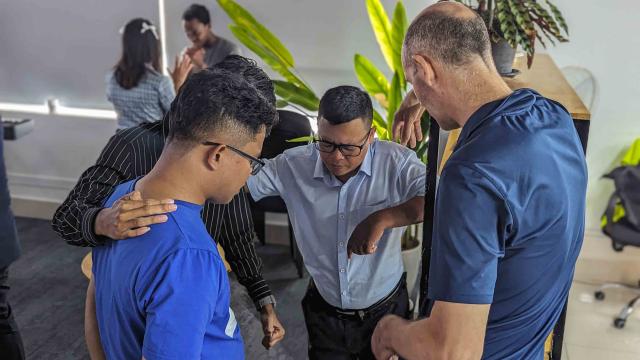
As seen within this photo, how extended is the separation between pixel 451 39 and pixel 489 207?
0.38 metres

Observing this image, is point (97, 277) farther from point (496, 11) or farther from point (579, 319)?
point (579, 319)

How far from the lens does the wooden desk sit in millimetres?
1500

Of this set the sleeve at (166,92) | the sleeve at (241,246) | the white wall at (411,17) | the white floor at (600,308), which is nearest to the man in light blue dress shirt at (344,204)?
the sleeve at (241,246)

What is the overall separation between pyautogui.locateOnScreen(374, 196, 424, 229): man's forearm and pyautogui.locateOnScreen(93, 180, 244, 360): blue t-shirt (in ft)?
2.04

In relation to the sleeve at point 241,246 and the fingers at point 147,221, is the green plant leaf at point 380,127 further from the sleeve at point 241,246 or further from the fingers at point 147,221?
the fingers at point 147,221

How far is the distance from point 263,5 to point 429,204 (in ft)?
8.54

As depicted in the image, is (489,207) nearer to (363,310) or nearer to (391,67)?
(363,310)

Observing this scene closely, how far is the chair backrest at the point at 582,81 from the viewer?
3459 mm

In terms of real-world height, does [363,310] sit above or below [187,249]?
below

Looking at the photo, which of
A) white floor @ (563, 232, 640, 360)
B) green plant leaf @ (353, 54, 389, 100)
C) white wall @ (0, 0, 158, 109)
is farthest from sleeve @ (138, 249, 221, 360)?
white wall @ (0, 0, 158, 109)

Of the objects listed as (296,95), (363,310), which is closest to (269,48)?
(296,95)

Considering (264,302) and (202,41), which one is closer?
(264,302)

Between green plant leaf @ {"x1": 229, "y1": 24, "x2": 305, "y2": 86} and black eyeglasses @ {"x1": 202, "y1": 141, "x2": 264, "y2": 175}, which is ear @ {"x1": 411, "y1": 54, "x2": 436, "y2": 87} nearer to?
black eyeglasses @ {"x1": 202, "y1": 141, "x2": 264, "y2": 175}

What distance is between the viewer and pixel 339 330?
2.01 m
